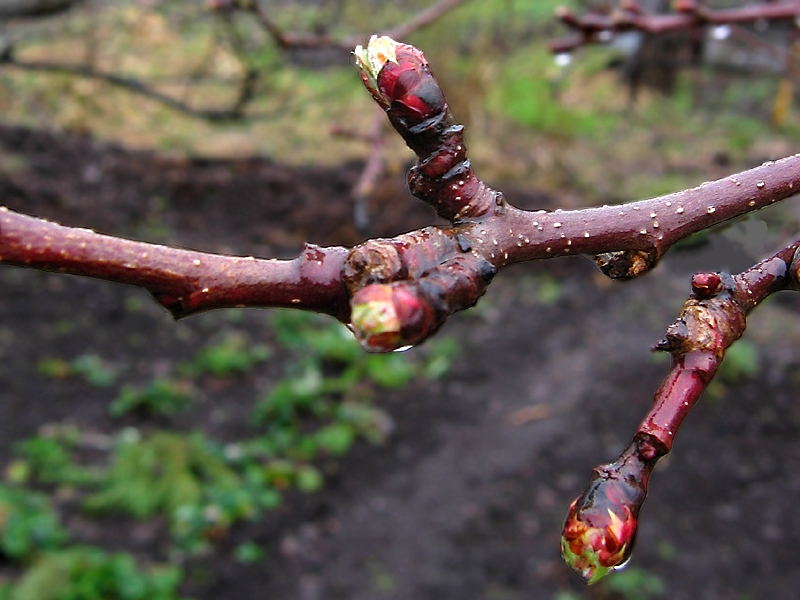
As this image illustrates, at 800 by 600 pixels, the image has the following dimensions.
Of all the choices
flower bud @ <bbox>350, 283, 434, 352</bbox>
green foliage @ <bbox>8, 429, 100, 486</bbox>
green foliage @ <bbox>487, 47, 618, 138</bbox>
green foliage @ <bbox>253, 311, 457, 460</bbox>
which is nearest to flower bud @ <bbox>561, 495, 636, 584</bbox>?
flower bud @ <bbox>350, 283, 434, 352</bbox>

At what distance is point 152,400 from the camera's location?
4355 mm

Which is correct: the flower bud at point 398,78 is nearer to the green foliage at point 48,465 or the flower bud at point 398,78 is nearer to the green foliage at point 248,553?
the green foliage at point 248,553

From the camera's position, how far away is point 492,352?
5125 millimetres

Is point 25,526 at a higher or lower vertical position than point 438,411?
higher

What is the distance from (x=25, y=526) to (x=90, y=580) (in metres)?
0.53

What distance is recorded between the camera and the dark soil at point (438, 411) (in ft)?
11.7

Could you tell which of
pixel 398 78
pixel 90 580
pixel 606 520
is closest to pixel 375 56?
pixel 398 78

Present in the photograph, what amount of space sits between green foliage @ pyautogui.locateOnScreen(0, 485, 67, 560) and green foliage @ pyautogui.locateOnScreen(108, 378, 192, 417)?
838 millimetres

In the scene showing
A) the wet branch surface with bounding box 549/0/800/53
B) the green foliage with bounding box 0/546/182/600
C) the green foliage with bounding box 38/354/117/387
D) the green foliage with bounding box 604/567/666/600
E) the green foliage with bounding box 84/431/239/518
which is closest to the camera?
the wet branch surface with bounding box 549/0/800/53

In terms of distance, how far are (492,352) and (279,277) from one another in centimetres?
454

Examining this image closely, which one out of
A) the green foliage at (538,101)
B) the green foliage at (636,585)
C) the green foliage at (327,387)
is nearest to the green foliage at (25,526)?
the green foliage at (327,387)

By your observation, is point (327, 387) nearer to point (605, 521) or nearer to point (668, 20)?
point (668, 20)

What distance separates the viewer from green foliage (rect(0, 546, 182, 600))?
3.04m

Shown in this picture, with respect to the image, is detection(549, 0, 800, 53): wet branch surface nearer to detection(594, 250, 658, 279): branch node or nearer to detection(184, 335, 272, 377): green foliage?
detection(594, 250, 658, 279): branch node
